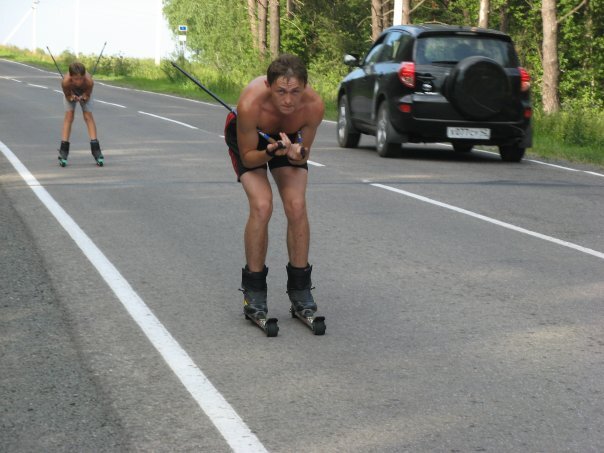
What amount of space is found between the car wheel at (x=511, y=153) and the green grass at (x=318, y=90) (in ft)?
3.94

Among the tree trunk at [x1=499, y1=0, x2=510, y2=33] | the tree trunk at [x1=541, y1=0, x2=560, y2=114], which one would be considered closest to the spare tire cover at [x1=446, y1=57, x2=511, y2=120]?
the tree trunk at [x1=541, y1=0, x2=560, y2=114]

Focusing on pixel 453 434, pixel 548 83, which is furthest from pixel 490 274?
pixel 548 83

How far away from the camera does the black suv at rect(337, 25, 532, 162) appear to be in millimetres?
16297

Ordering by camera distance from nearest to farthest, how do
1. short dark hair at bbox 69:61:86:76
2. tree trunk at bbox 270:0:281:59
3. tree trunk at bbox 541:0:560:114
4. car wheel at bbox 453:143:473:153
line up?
1. short dark hair at bbox 69:61:86:76
2. car wheel at bbox 453:143:473:153
3. tree trunk at bbox 541:0:560:114
4. tree trunk at bbox 270:0:281:59

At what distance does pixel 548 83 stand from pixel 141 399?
26.2 m

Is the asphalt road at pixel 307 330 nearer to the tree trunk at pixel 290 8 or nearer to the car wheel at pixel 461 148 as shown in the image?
the car wheel at pixel 461 148

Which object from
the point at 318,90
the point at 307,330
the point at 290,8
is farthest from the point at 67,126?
the point at 290,8

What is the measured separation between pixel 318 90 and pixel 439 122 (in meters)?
24.4

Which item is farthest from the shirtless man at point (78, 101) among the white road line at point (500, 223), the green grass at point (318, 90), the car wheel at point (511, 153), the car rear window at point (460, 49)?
the green grass at point (318, 90)

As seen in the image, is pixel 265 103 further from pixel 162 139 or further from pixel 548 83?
pixel 548 83

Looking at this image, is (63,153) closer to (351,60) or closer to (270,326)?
(351,60)

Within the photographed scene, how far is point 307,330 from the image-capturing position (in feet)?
21.4

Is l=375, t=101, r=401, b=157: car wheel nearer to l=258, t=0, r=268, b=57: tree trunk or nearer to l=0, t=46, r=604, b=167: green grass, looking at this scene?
l=0, t=46, r=604, b=167: green grass

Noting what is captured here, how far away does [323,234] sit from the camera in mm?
9992
